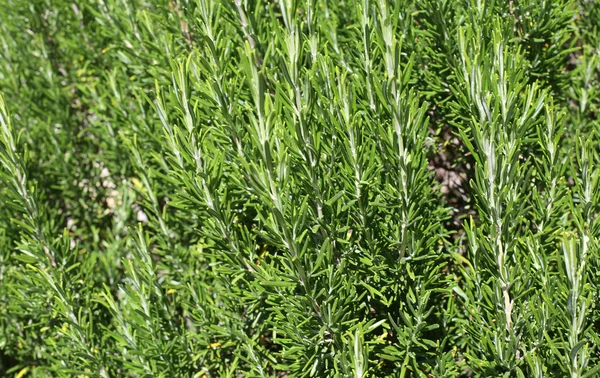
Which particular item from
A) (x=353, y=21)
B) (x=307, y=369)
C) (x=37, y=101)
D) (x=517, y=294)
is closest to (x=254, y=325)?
(x=307, y=369)

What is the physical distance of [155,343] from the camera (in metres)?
1.50

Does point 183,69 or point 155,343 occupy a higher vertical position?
point 183,69

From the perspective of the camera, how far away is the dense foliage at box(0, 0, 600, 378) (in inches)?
47.5

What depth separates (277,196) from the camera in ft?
3.84

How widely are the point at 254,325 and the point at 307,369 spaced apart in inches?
9.8

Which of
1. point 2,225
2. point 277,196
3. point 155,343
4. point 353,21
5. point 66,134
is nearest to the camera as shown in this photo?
point 277,196

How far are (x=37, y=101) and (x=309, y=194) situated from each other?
153cm

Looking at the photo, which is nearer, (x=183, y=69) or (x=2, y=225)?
(x=183, y=69)

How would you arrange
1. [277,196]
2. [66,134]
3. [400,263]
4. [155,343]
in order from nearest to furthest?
[277,196], [400,263], [155,343], [66,134]

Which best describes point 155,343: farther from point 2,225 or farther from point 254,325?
point 2,225

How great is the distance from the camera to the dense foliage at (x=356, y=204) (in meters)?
1.21

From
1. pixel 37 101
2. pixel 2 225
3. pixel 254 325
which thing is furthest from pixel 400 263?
pixel 37 101

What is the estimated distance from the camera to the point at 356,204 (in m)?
1.32

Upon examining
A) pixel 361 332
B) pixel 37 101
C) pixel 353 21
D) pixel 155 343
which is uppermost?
pixel 353 21
